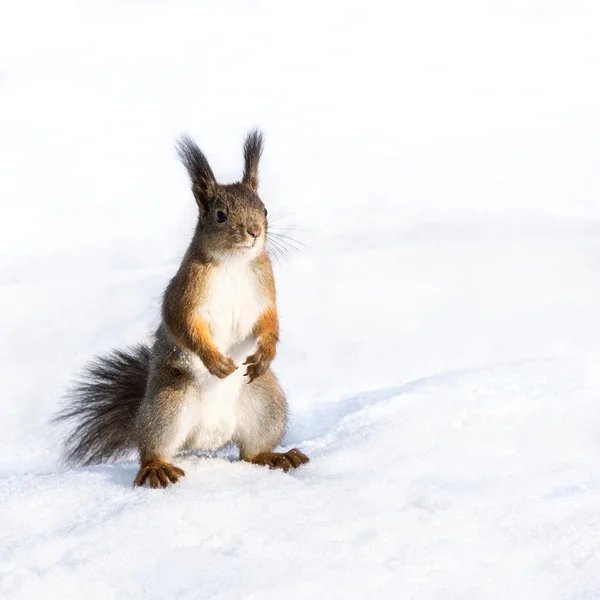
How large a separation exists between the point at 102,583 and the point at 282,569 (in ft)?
1.66

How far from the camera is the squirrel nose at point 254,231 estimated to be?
3.62 meters

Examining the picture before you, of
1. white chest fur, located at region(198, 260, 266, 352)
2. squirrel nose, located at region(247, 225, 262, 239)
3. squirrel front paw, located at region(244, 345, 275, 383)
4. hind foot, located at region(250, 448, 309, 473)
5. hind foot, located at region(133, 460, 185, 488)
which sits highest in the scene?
squirrel nose, located at region(247, 225, 262, 239)

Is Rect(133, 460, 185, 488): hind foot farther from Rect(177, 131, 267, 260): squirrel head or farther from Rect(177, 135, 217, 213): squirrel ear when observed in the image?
Rect(177, 135, 217, 213): squirrel ear

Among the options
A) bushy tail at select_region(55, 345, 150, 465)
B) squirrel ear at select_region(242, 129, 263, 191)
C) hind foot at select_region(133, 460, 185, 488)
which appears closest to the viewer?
hind foot at select_region(133, 460, 185, 488)

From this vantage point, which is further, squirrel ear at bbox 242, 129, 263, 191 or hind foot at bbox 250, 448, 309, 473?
squirrel ear at bbox 242, 129, 263, 191

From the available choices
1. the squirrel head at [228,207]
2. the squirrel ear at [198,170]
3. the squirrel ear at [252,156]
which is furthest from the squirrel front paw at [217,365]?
the squirrel ear at [252,156]

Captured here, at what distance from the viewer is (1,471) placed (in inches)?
207

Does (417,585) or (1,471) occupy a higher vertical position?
(417,585)

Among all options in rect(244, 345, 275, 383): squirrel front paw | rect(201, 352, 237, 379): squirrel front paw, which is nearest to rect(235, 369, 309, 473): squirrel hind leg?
rect(244, 345, 275, 383): squirrel front paw

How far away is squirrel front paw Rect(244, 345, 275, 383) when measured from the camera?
12.0 ft

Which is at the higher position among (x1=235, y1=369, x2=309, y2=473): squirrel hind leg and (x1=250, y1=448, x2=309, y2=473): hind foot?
(x1=235, y1=369, x2=309, y2=473): squirrel hind leg

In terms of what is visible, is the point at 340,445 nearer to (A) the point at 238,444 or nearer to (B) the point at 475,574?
(A) the point at 238,444

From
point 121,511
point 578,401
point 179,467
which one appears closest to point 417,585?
point 121,511

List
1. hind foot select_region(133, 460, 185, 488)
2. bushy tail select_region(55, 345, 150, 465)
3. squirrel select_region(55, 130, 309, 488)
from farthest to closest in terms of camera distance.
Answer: bushy tail select_region(55, 345, 150, 465) → squirrel select_region(55, 130, 309, 488) → hind foot select_region(133, 460, 185, 488)
